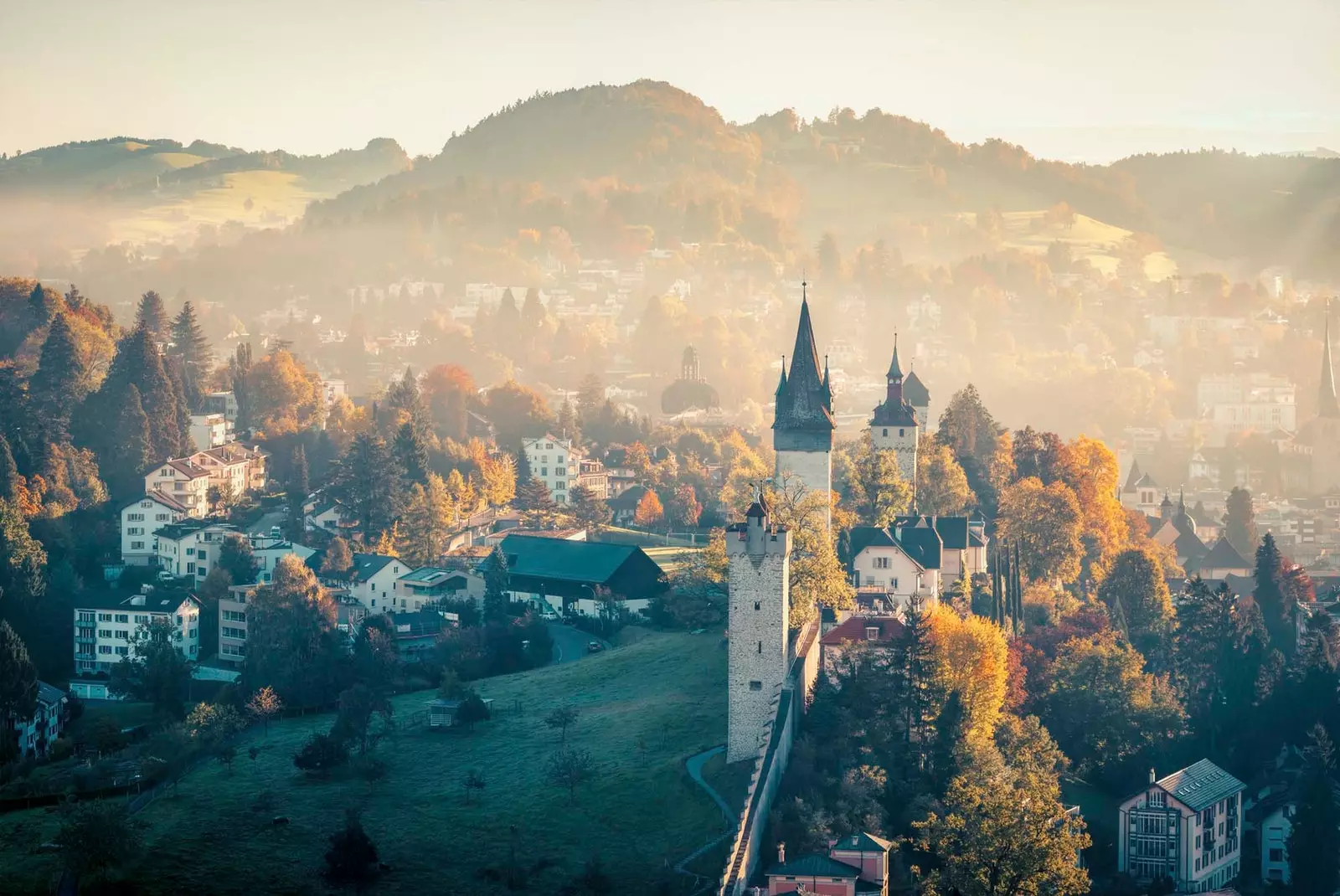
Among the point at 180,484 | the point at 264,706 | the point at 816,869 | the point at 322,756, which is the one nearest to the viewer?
the point at 816,869

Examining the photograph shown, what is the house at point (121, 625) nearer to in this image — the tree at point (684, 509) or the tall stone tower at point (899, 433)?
the tree at point (684, 509)

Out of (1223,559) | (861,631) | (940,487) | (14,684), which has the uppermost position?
(940,487)

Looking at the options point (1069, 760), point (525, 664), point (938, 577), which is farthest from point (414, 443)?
point (1069, 760)

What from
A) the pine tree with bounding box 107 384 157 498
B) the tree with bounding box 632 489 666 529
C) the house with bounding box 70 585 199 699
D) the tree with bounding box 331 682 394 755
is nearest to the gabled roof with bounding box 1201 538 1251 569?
the tree with bounding box 632 489 666 529

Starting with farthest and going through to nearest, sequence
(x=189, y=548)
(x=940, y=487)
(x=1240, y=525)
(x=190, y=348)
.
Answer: (x=190, y=348), (x=1240, y=525), (x=189, y=548), (x=940, y=487)

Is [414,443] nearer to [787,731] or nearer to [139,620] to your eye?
[139,620]

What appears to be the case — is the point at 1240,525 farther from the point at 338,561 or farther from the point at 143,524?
the point at 143,524

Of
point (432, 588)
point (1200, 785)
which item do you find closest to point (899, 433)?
point (432, 588)
